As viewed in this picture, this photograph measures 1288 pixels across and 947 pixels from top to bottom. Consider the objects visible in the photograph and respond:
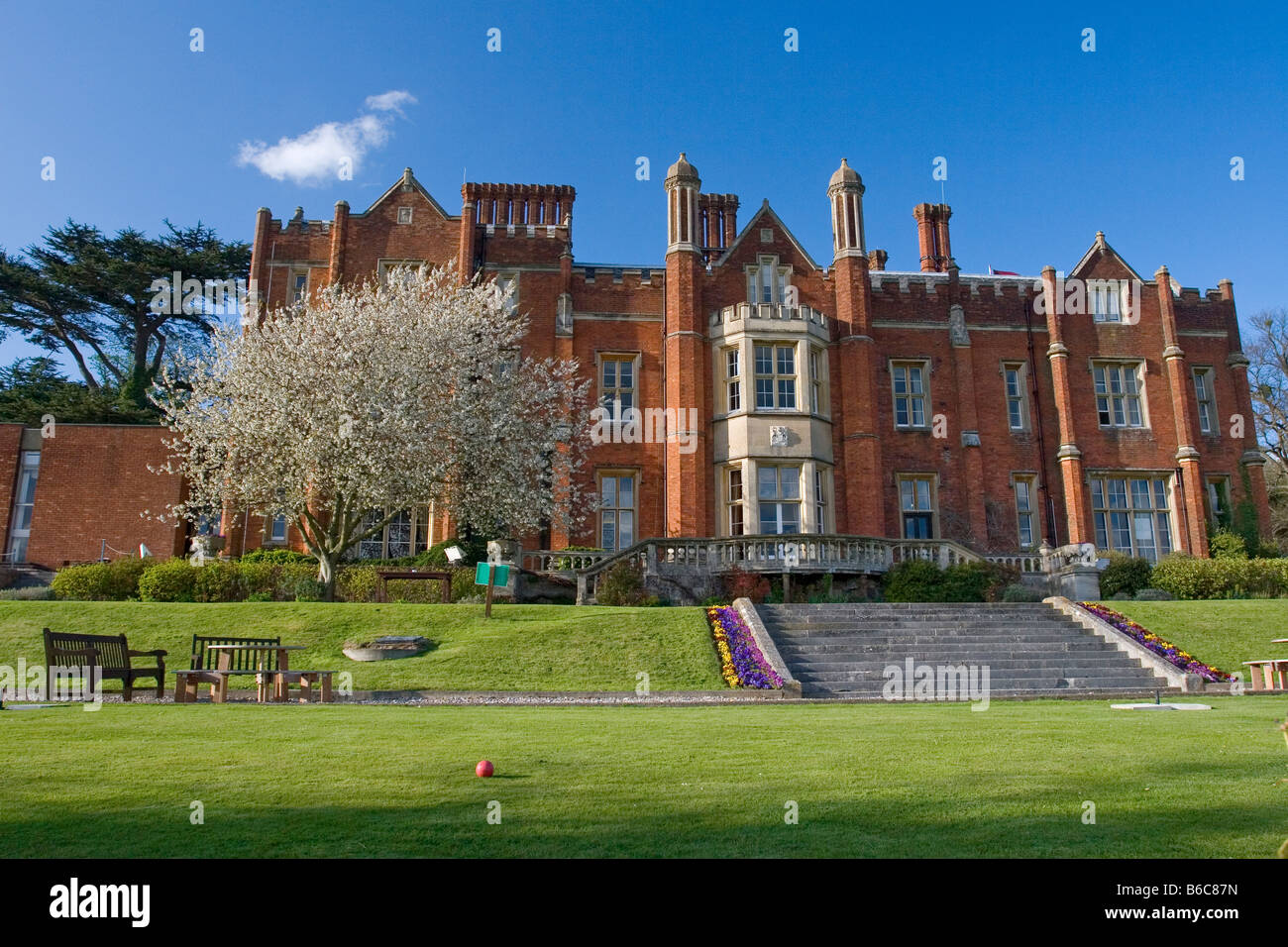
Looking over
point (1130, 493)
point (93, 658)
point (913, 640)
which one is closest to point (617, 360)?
point (913, 640)

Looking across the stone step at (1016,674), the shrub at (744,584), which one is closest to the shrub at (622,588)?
the shrub at (744,584)

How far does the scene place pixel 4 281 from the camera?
3753 cm

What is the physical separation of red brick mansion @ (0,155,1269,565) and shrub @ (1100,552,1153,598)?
4295 millimetres

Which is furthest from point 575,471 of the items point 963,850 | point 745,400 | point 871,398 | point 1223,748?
point 963,850

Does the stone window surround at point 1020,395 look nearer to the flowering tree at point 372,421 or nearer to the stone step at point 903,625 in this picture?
the stone step at point 903,625

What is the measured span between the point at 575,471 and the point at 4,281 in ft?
83.8

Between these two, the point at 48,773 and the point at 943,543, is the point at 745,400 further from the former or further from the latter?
the point at 48,773

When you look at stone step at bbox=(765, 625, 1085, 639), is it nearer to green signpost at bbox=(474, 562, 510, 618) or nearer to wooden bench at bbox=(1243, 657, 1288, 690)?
wooden bench at bbox=(1243, 657, 1288, 690)

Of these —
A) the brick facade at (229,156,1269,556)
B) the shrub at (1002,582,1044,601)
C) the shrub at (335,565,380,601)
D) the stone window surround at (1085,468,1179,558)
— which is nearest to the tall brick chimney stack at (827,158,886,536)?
the brick facade at (229,156,1269,556)

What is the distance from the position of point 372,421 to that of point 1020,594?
1637cm

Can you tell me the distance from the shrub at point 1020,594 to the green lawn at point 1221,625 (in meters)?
2.30

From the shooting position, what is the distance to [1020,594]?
2364 centimetres

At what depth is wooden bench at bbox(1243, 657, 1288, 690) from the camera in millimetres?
15328

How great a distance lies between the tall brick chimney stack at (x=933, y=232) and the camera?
3709 cm
